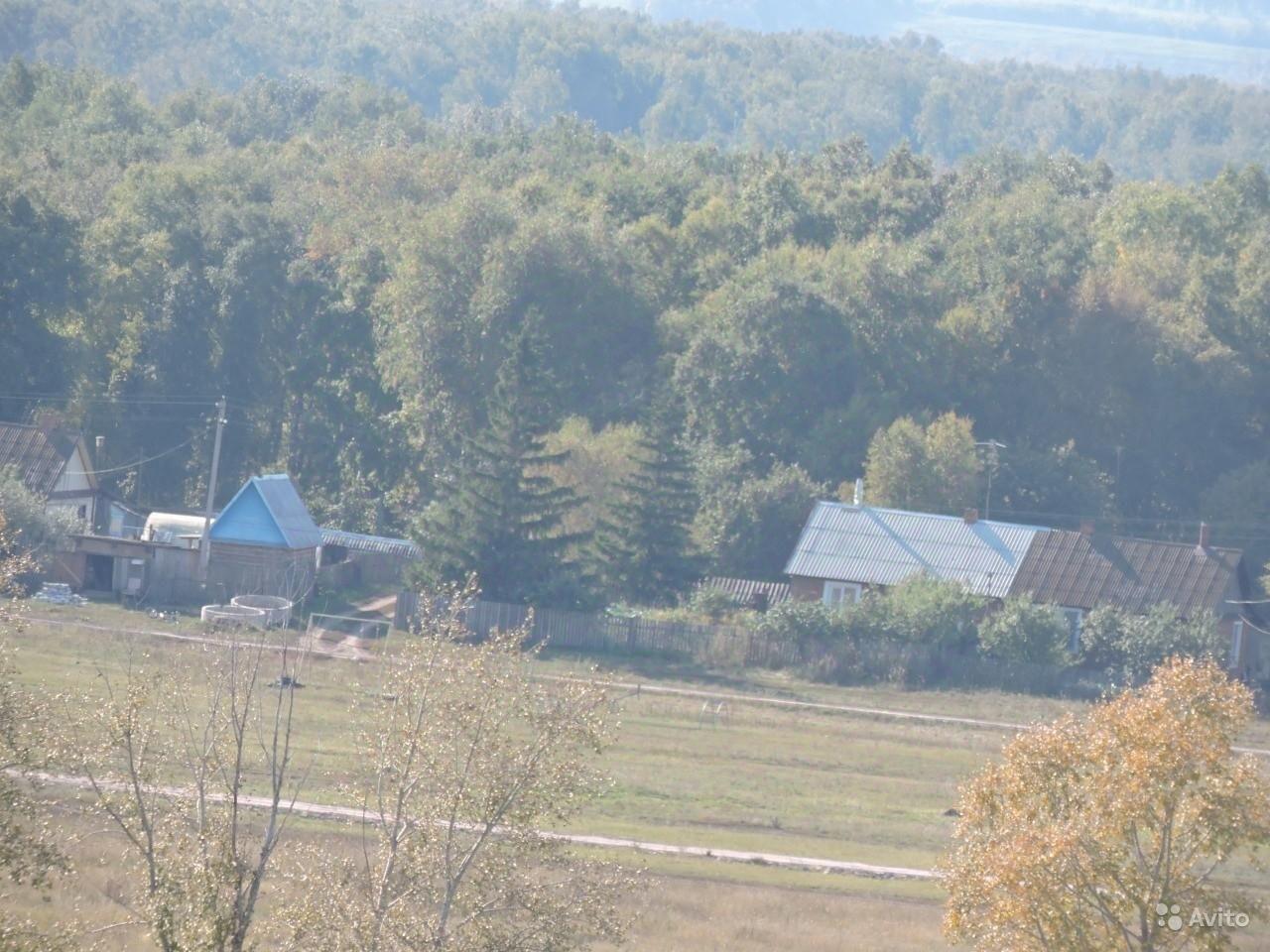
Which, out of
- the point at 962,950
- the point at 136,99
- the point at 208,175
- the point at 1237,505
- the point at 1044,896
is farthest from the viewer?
the point at 136,99

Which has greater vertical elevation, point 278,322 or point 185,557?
point 278,322

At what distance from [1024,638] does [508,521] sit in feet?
45.6

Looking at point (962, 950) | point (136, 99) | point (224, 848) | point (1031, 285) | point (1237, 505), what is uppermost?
point (136, 99)

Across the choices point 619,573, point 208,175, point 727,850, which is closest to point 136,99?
point 208,175

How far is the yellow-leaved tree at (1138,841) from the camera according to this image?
47.4ft

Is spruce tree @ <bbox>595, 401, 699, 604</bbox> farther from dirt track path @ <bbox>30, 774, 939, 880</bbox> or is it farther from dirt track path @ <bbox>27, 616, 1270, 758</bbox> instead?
dirt track path @ <bbox>30, 774, 939, 880</bbox>

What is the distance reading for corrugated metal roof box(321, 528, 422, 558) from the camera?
171ft

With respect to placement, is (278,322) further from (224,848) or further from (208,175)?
(224,848)

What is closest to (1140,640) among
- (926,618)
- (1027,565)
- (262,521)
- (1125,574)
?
(1125,574)

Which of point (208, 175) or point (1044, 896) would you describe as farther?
point (208, 175)

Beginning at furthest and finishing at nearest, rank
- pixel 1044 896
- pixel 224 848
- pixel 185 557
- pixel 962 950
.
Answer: pixel 185 557 → pixel 962 950 → pixel 1044 896 → pixel 224 848

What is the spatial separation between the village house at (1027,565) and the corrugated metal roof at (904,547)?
29 mm

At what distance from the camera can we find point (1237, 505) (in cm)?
5681

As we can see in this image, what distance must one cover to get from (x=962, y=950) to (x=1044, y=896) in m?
6.15
